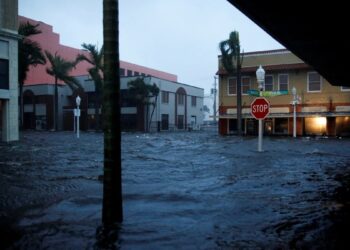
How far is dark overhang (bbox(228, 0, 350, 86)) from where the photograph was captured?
8.04 m

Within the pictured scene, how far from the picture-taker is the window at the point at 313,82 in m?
39.4

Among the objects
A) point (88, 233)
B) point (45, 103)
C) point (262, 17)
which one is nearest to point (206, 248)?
point (88, 233)

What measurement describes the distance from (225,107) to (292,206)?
36326 mm

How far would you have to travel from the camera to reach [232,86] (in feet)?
143

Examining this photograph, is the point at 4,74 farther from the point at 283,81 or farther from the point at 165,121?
the point at 165,121

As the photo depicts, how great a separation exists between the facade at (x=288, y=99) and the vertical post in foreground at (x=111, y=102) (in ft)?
117

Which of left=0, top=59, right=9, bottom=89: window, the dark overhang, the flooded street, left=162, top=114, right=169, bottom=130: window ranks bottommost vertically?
the flooded street

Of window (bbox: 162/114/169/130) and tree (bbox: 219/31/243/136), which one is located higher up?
tree (bbox: 219/31/243/136)

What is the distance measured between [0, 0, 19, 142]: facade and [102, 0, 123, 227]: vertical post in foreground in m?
23.9

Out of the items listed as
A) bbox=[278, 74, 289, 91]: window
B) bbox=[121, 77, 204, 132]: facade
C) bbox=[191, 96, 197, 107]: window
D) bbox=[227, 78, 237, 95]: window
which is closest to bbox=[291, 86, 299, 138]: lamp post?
bbox=[278, 74, 289, 91]: window

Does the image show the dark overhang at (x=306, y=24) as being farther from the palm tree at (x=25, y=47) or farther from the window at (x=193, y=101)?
the window at (x=193, y=101)

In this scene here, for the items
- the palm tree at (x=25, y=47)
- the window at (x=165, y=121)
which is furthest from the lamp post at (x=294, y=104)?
the window at (x=165, y=121)

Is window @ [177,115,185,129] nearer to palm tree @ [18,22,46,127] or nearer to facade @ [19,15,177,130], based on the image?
facade @ [19,15,177,130]

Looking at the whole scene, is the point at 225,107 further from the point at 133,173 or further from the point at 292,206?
the point at 292,206
